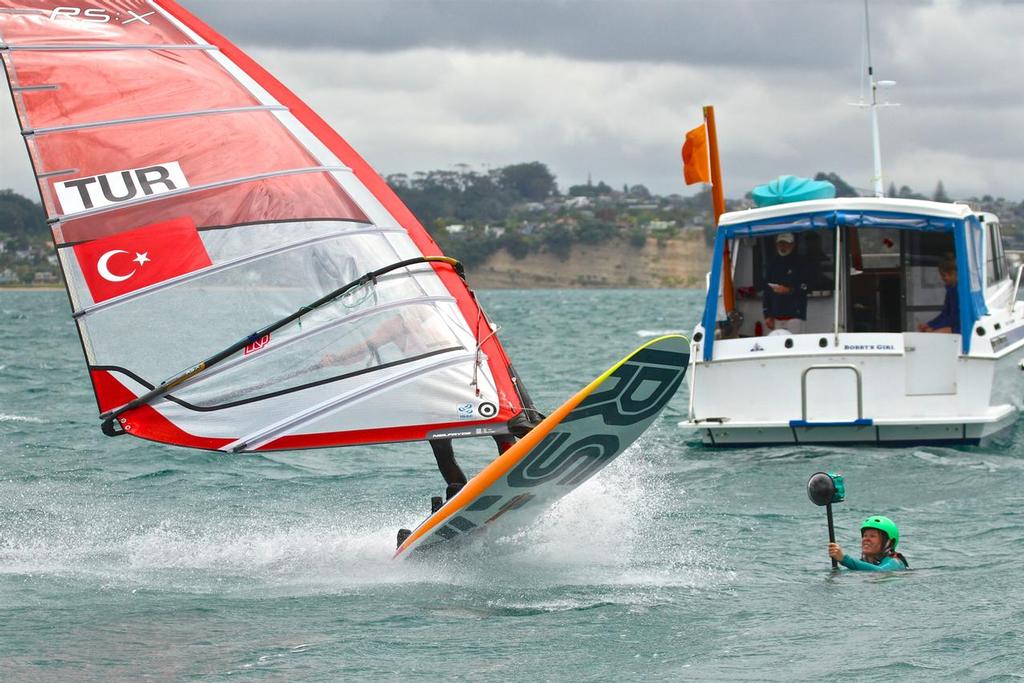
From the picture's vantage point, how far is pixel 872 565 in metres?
7.55

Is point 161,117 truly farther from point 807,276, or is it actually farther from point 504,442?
point 807,276

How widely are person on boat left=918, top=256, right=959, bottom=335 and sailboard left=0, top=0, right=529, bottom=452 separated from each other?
19.7 ft

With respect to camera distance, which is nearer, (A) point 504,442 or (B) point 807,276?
(A) point 504,442

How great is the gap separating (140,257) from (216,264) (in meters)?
0.38

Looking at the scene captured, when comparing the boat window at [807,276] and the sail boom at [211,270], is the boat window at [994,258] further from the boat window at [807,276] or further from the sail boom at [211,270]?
the sail boom at [211,270]

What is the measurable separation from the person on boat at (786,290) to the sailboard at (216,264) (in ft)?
19.0

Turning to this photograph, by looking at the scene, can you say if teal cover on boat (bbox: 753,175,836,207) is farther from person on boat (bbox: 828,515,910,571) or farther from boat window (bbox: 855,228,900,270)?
person on boat (bbox: 828,515,910,571)

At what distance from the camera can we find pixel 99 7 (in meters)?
7.29

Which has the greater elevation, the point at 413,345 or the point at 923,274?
the point at 413,345

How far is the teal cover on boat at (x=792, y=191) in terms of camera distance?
1287cm

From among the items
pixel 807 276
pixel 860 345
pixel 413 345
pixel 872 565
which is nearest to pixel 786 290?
pixel 807 276

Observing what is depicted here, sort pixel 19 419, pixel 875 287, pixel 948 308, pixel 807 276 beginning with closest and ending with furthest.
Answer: pixel 948 308
pixel 807 276
pixel 875 287
pixel 19 419

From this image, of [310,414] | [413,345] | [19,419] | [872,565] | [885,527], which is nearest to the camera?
[310,414]

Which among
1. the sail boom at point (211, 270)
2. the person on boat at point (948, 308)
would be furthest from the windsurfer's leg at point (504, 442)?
the person on boat at point (948, 308)
